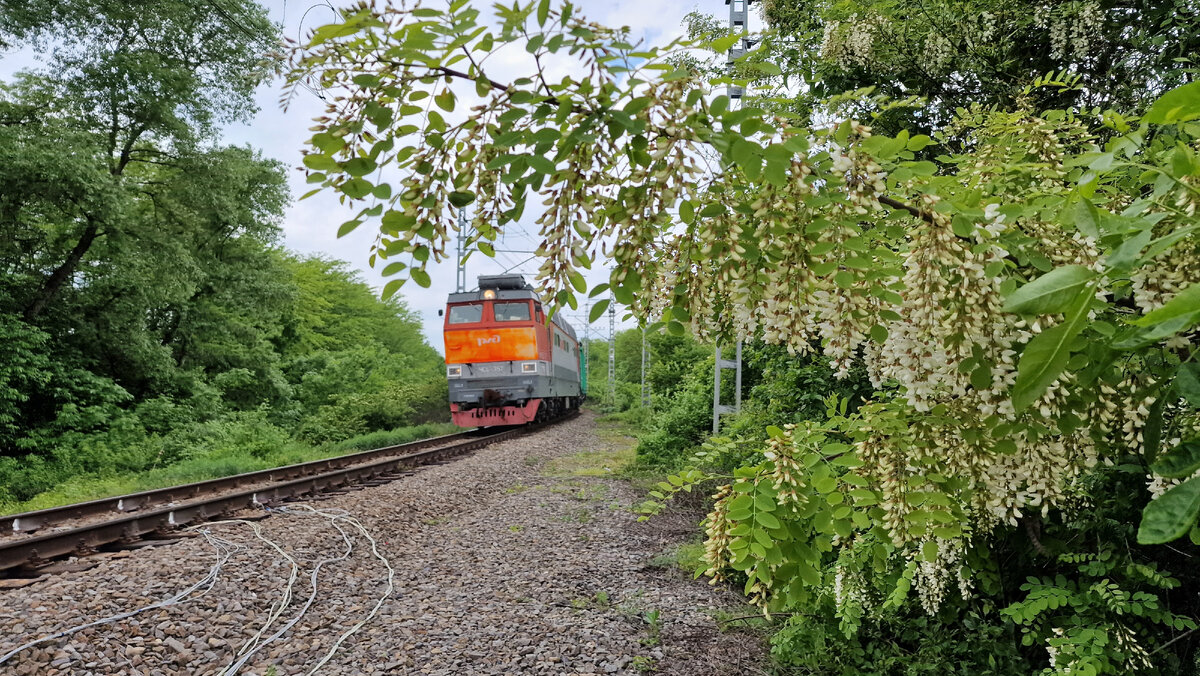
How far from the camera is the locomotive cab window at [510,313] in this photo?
51.6 ft

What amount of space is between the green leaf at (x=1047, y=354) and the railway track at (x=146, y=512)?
6750mm

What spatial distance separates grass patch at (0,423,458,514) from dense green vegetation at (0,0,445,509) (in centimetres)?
10

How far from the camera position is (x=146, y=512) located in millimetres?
6555

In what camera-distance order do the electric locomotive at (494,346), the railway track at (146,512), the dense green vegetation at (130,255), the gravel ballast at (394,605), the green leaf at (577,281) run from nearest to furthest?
the green leaf at (577,281), the gravel ballast at (394,605), the railway track at (146,512), the dense green vegetation at (130,255), the electric locomotive at (494,346)

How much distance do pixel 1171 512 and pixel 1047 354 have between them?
10.4 inches

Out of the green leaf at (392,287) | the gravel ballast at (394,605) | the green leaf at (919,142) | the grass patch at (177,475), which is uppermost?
the green leaf at (919,142)

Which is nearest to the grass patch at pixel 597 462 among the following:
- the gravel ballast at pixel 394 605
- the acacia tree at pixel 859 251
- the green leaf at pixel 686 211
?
the gravel ballast at pixel 394 605

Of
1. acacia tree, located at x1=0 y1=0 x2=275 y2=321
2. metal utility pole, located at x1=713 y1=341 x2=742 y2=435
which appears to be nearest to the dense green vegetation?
acacia tree, located at x1=0 y1=0 x2=275 y2=321

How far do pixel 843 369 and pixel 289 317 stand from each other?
28.7 meters

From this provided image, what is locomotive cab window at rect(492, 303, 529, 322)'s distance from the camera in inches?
620

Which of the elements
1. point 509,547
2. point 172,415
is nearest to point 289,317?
point 172,415

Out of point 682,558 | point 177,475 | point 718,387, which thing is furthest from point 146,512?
point 718,387

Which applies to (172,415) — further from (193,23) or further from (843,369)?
(843,369)

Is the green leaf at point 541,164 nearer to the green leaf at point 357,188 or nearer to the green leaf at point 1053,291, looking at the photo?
the green leaf at point 357,188
